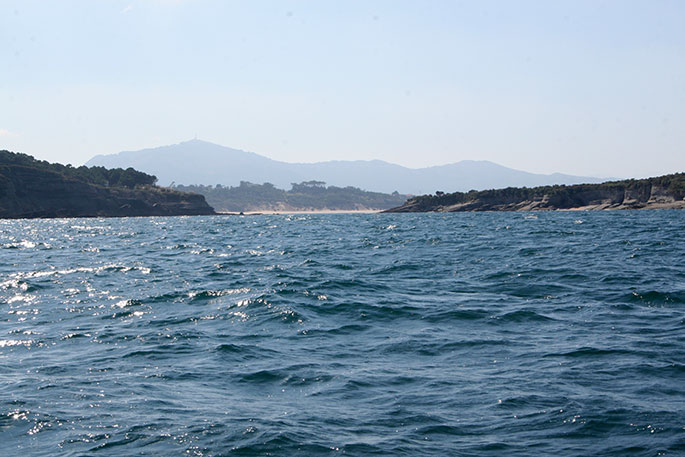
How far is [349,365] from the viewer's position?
1282cm

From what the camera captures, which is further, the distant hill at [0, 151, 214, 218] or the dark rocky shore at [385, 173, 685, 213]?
the distant hill at [0, 151, 214, 218]

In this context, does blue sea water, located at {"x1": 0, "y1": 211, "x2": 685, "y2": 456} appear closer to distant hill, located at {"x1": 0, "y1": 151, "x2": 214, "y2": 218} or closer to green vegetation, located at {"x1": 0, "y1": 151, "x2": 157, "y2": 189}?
distant hill, located at {"x1": 0, "y1": 151, "x2": 214, "y2": 218}

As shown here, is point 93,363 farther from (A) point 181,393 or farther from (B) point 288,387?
(B) point 288,387

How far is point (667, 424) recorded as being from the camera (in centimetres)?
903

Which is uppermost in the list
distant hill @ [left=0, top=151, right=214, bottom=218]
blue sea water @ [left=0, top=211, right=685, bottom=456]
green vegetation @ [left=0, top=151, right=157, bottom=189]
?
green vegetation @ [left=0, top=151, right=157, bottom=189]

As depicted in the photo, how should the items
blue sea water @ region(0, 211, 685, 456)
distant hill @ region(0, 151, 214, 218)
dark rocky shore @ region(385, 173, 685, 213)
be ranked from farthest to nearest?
distant hill @ region(0, 151, 214, 218) → dark rocky shore @ region(385, 173, 685, 213) → blue sea water @ region(0, 211, 685, 456)

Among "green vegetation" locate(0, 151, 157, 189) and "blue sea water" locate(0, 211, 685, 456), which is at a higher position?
"green vegetation" locate(0, 151, 157, 189)

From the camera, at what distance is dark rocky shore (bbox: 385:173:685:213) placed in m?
136

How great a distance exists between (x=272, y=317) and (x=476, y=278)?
11537 millimetres

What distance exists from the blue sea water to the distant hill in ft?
452

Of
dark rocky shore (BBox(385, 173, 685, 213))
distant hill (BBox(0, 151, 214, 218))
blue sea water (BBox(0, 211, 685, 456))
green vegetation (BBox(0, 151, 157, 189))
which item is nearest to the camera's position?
blue sea water (BBox(0, 211, 685, 456))

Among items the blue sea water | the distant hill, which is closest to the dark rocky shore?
the distant hill

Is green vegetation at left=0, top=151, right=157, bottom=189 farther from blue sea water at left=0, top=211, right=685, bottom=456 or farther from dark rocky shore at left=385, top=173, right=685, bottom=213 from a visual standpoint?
blue sea water at left=0, top=211, right=685, bottom=456

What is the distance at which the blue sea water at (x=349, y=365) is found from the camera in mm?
8906
